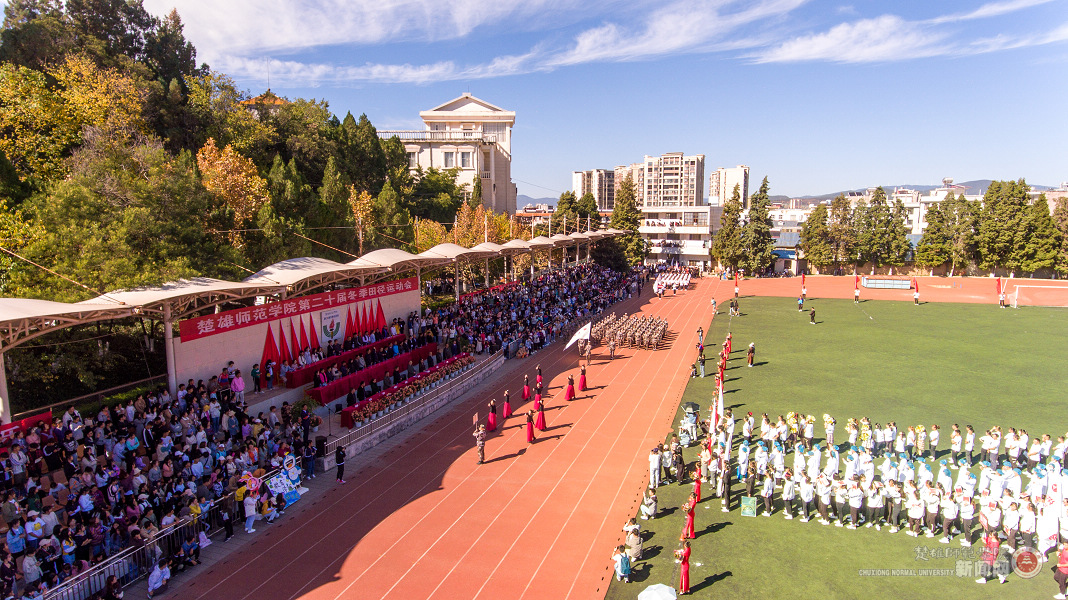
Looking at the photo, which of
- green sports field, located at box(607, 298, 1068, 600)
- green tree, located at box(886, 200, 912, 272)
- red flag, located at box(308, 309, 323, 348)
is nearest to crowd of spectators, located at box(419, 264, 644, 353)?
red flag, located at box(308, 309, 323, 348)

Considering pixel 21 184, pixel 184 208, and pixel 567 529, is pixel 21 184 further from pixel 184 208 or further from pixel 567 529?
pixel 567 529

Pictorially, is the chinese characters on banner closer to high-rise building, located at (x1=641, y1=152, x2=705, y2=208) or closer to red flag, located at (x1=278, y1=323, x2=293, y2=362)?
red flag, located at (x1=278, y1=323, x2=293, y2=362)

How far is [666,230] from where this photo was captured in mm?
72375

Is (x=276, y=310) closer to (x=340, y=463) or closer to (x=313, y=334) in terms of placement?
(x=313, y=334)

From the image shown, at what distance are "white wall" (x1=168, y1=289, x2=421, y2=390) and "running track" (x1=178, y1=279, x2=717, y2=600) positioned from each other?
575 cm

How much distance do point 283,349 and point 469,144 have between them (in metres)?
48.0

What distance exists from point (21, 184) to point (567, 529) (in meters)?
20.8

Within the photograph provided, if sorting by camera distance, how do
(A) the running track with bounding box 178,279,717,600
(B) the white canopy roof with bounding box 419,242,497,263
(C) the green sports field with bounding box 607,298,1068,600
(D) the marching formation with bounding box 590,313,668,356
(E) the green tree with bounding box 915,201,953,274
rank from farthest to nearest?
(E) the green tree with bounding box 915,201,953,274
(D) the marching formation with bounding box 590,313,668,356
(B) the white canopy roof with bounding box 419,242,497,263
(A) the running track with bounding box 178,279,717,600
(C) the green sports field with bounding box 607,298,1068,600

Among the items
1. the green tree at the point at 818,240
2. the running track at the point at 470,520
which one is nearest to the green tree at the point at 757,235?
the green tree at the point at 818,240

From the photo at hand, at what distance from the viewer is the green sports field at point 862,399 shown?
989 cm

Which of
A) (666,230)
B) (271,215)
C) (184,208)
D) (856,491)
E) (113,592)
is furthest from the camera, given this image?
(666,230)

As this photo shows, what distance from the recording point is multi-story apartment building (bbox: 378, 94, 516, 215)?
208 ft

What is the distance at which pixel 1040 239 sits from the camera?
53.2 m

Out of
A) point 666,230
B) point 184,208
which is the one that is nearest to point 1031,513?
point 184,208
